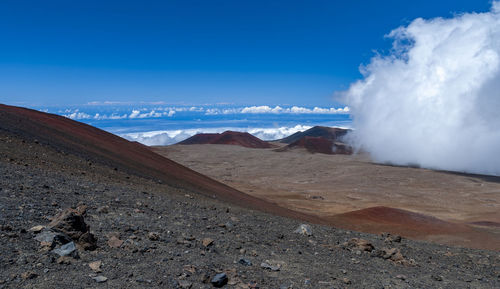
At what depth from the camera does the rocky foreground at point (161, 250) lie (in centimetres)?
447

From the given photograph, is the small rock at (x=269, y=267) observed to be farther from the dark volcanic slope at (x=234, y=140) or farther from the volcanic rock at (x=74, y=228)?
the dark volcanic slope at (x=234, y=140)

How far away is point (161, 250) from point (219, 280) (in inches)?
55.0

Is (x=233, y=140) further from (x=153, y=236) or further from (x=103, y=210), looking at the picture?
(x=153, y=236)

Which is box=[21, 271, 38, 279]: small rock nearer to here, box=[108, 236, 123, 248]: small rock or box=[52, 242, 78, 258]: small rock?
box=[52, 242, 78, 258]: small rock

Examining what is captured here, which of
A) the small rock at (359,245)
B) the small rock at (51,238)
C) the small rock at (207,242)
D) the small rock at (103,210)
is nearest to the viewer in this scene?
the small rock at (51,238)

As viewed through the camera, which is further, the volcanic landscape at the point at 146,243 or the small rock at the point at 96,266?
the volcanic landscape at the point at 146,243

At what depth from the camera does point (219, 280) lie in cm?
466

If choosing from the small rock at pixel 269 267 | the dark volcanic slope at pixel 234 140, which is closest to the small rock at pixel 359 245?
the small rock at pixel 269 267

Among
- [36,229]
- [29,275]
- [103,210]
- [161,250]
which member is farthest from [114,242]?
[103,210]

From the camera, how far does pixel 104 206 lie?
7180mm

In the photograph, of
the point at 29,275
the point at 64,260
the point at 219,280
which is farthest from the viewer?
the point at 219,280

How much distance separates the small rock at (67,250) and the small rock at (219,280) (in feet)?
6.39

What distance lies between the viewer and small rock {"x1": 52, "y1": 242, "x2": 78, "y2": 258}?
15.1 ft

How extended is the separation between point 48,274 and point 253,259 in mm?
3253
